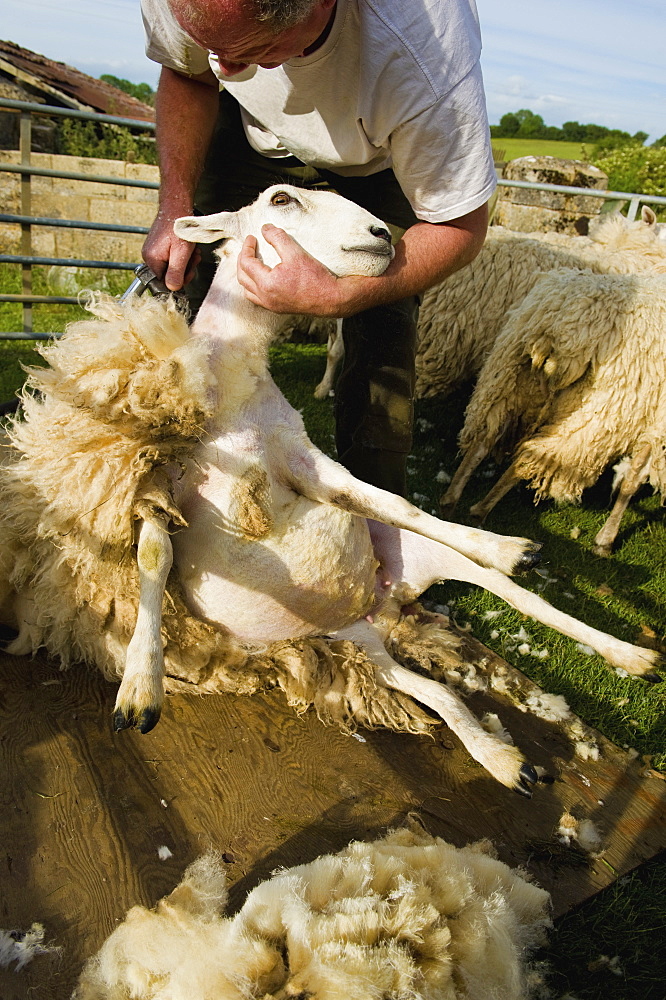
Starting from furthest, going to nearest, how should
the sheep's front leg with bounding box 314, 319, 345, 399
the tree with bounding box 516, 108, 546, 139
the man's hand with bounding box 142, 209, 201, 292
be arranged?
1. the tree with bounding box 516, 108, 546, 139
2. the sheep's front leg with bounding box 314, 319, 345, 399
3. the man's hand with bounding box 142, 209, 201, 292

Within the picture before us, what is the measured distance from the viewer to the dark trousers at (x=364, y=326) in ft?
8.04

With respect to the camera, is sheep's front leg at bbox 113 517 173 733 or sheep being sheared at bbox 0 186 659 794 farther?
sheep being sheared at bbox 0 186 659 794

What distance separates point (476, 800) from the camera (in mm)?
1873

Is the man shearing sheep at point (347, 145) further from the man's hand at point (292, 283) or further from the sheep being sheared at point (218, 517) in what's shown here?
the sheep being sheared at point (218, 517)

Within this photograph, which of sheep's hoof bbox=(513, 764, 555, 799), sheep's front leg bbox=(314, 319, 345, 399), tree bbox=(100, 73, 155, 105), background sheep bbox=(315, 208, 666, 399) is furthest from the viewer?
tree bbox=(100, 73, 155, 105)

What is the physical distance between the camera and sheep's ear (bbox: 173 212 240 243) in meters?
2.02

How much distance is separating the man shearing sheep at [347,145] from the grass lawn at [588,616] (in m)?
0.90

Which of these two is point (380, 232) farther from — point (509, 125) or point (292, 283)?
point (509, 125)

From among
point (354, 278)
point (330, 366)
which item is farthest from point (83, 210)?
point (354, 278)

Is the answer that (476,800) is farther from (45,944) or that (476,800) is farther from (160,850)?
(45,944)

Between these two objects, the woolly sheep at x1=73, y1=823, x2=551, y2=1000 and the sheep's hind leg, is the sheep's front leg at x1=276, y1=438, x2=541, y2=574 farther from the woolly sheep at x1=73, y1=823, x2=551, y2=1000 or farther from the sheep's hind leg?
the sheep's hind leg

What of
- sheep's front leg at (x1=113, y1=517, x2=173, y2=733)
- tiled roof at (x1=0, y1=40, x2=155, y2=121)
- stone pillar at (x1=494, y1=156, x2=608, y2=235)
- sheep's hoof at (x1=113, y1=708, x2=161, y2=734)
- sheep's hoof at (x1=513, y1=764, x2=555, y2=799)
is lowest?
sheep's hoof at (x1=513, y1=764, x2=555, y2=799)

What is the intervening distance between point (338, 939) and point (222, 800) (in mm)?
599

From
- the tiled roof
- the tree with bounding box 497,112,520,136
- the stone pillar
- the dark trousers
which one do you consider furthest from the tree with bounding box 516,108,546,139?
the dark trousers
